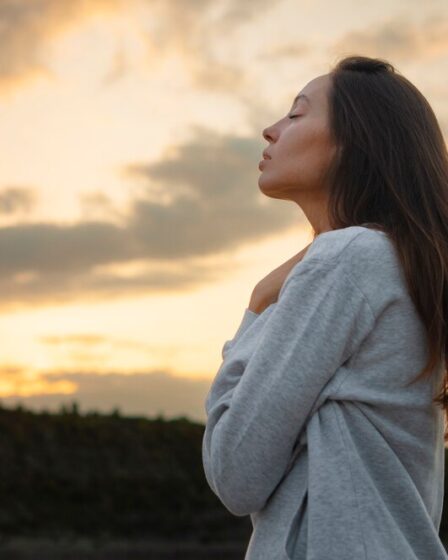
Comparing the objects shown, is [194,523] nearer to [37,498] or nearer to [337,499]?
[37,498]

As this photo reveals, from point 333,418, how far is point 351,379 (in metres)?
0.09

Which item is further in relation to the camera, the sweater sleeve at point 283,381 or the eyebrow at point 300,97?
the eyebrow at point 300,97

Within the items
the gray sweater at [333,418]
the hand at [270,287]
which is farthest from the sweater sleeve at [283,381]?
the hand at [270,287]

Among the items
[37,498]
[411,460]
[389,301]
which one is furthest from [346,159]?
[37,498]

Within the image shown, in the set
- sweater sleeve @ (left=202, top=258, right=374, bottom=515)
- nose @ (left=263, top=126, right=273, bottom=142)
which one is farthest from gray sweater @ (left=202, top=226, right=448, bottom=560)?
nose @ (left=263, top=126, right=273, bottom=142)

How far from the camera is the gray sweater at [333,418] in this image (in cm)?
199

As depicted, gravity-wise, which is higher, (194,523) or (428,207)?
(428,207)

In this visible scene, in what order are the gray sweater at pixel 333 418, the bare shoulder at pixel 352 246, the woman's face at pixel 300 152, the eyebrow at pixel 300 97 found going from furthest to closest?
the eyebrow at pixel 300 97
the woman's face at pixel 300 152
the bare shoulder at pixel 352 246
the gray sweater at pixel 333 418

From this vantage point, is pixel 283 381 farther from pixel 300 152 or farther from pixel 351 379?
pixel 300 152

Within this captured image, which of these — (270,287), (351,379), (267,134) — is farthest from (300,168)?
(351,379)

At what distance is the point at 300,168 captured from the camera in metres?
2.35

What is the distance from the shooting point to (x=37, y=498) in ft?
23.1

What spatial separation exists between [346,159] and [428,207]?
0.22 meters

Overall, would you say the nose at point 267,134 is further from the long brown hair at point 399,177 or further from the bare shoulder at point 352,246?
the bare shoulder at point 352,246
